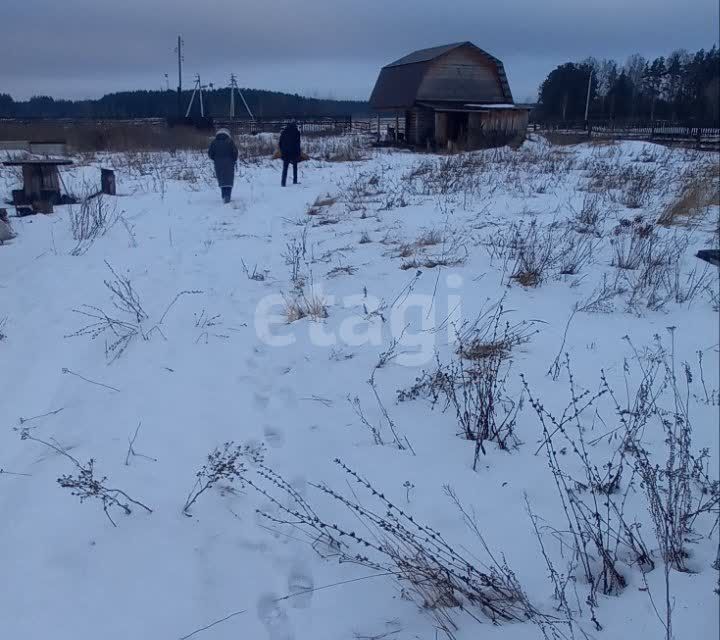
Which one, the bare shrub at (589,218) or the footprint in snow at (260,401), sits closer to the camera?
the footprint in snow at (260,401)

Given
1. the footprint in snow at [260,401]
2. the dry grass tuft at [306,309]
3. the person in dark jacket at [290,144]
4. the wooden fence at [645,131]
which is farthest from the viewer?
the wooden fence at [645,131]

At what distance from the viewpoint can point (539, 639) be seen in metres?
2.02

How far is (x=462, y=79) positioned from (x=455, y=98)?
110cm

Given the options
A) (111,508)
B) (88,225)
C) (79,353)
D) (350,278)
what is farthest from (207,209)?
(111,508)

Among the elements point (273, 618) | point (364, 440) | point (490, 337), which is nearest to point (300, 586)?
point (273, 618)

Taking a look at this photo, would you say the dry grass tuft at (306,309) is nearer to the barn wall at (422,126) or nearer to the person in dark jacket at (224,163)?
the person in dark jacket at (224,163)

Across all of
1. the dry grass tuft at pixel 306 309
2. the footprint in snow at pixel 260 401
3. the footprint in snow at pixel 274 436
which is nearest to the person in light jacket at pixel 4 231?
the dry grass tuft at pixel 306 309

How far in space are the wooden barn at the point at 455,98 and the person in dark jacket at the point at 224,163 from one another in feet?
52.5

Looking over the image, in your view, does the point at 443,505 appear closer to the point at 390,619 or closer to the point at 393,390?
the point at 390,619

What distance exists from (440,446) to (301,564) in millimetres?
1082

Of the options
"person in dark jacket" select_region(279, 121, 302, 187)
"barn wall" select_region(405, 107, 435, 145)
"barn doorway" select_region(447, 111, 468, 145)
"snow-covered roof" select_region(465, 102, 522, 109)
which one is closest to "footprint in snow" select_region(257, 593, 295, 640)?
"person in dark jacket" select_region(279, 121, 302, 187)

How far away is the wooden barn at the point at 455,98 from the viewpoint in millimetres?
27688

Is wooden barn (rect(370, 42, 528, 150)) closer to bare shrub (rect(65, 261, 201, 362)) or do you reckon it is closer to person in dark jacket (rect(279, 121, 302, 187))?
person in dark jacket (rect(279, 121, 302, 187))

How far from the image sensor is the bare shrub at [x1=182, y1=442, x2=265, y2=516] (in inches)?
114
